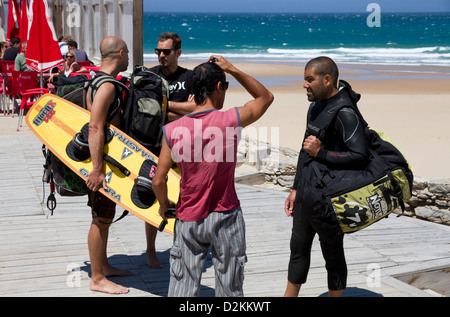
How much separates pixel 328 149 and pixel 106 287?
1.94 meters

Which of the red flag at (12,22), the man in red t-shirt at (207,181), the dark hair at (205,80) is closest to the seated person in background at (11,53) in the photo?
the red flag at (12,22)

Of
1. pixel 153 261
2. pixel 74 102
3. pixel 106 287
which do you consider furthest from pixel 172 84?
pixel 106 287

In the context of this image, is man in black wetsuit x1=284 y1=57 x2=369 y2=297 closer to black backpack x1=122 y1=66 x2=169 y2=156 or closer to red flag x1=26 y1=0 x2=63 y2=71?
black backpack x1=122 y1=66 x2=169 y2=156

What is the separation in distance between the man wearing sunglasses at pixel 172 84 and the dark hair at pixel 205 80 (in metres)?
1.73

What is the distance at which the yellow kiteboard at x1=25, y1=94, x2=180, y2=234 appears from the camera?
4.33 metres

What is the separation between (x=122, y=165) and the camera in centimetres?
438

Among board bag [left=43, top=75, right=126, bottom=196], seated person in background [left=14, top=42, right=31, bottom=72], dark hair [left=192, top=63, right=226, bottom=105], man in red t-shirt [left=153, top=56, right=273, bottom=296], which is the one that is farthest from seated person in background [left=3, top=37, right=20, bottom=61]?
dark hair [left=192, top=63, right=226, bottom=105]

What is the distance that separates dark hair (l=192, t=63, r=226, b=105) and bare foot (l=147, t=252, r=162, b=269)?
229cm

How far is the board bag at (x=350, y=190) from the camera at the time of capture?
3695 millimetres

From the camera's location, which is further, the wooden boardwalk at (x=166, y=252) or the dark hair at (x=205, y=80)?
the wooden boardwalk at (x=166, y=252)

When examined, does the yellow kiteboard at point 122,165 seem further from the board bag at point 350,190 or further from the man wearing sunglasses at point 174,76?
the board bag at point 350,190

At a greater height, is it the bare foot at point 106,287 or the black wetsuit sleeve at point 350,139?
the black wetsuit sleeve at point 350,139

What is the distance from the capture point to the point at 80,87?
4836 millimetres
